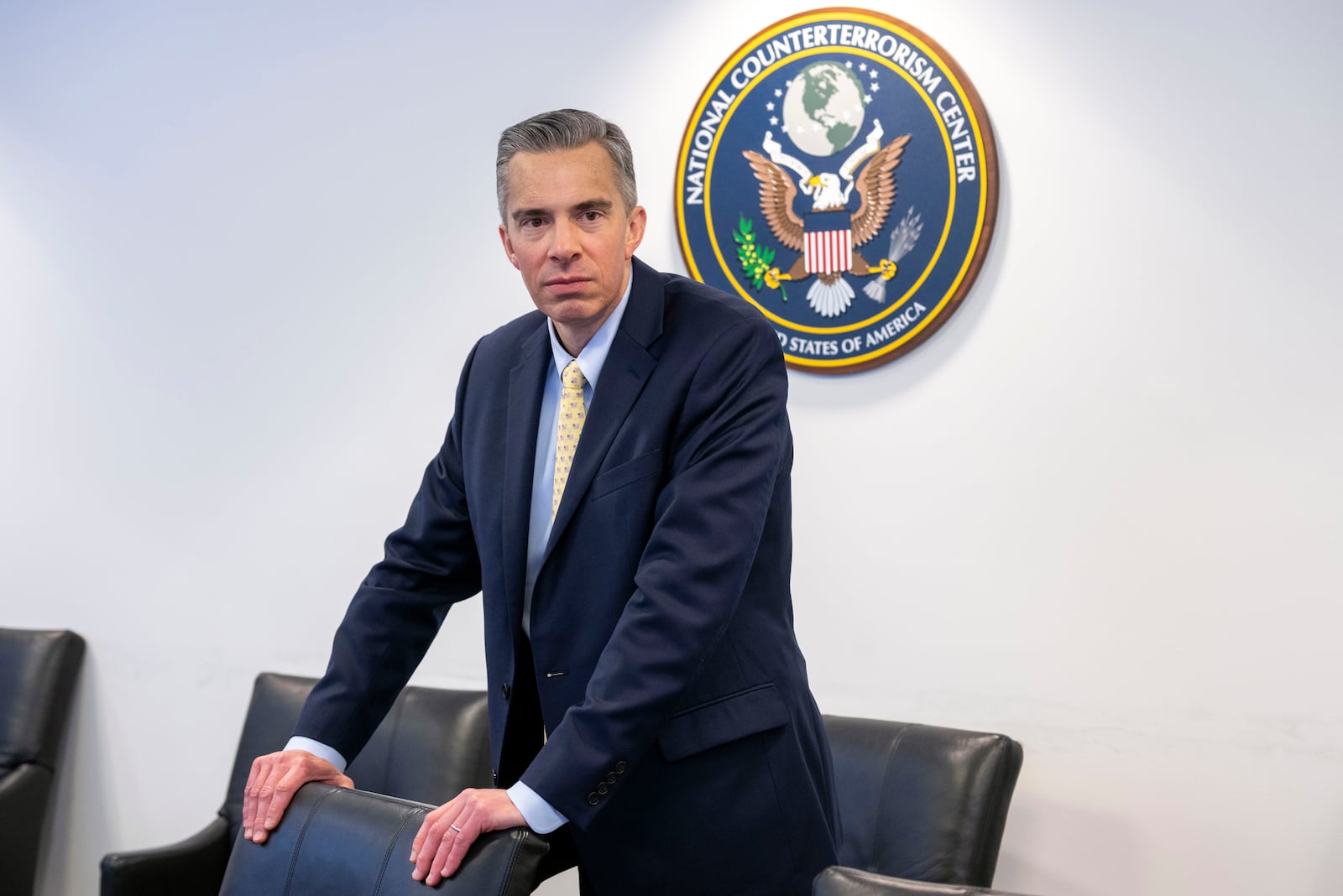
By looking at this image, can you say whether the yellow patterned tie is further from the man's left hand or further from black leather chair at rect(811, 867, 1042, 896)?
black leather chair at rect(811, 867, 1042, 896)

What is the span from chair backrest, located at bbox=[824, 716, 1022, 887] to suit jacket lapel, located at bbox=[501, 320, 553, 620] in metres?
0.98

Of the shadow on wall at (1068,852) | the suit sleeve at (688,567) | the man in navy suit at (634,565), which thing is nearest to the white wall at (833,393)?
the shadow on wall at (1068,852)

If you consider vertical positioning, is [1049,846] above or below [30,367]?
below

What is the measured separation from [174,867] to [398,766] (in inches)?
26.0

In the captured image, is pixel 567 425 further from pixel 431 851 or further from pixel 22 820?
pixel 22 820

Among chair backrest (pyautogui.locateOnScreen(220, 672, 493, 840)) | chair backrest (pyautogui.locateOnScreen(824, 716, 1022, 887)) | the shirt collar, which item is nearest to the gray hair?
the shirt collar

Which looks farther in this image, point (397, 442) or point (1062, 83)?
point (397, 442)

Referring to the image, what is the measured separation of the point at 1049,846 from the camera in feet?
8.77

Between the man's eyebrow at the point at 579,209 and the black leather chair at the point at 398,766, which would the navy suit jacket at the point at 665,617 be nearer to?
the man's eyebrow at the point at 579,209

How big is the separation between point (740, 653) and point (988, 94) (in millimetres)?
1513

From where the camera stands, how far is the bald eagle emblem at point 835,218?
2783 millimetres

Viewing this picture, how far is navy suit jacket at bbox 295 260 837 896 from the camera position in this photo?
1.59m

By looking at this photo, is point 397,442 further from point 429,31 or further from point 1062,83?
point 1062,83

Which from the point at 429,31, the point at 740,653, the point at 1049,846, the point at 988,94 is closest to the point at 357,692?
the point at 740,653
